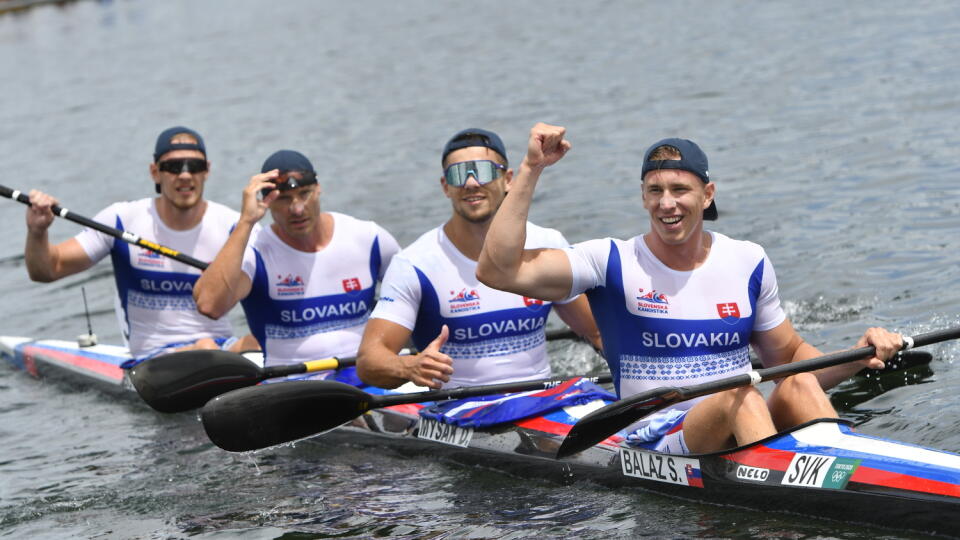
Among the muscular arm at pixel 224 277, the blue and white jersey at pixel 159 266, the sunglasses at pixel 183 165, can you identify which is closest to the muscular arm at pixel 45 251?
the blue and white jersey at pixel 159 266

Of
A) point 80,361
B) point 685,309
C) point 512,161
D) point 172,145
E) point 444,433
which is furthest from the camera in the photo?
point 512,161

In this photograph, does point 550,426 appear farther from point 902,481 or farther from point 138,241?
point 138,241

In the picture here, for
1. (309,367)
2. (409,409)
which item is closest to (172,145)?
(309,367)

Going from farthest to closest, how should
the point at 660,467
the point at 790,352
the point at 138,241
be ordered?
1. the point at 138,241
2. the point at 790,352
3. the point at 660,467

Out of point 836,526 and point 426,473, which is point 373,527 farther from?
point 836,526

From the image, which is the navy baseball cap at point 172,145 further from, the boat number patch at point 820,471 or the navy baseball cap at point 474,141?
the boat number patch at point 820,471

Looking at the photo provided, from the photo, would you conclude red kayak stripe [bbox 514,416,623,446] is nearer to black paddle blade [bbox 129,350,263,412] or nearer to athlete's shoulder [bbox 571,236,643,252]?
athlete's shoulder [bbox 571,236,643,252]

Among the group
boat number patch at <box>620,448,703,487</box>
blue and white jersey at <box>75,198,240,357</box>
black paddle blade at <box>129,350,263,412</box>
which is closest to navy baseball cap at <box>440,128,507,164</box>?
boat number patch at <box>620,448,703,487</box>

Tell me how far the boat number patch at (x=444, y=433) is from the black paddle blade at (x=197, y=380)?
4.19 feet

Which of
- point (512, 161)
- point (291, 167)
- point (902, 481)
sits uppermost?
Answer: point (512, 161)

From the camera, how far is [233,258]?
8109 millimetres

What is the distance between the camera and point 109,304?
14.2 metres

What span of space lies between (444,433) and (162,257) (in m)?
3.41

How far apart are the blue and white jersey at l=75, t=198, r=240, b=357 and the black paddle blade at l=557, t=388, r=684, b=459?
4.39 meters
